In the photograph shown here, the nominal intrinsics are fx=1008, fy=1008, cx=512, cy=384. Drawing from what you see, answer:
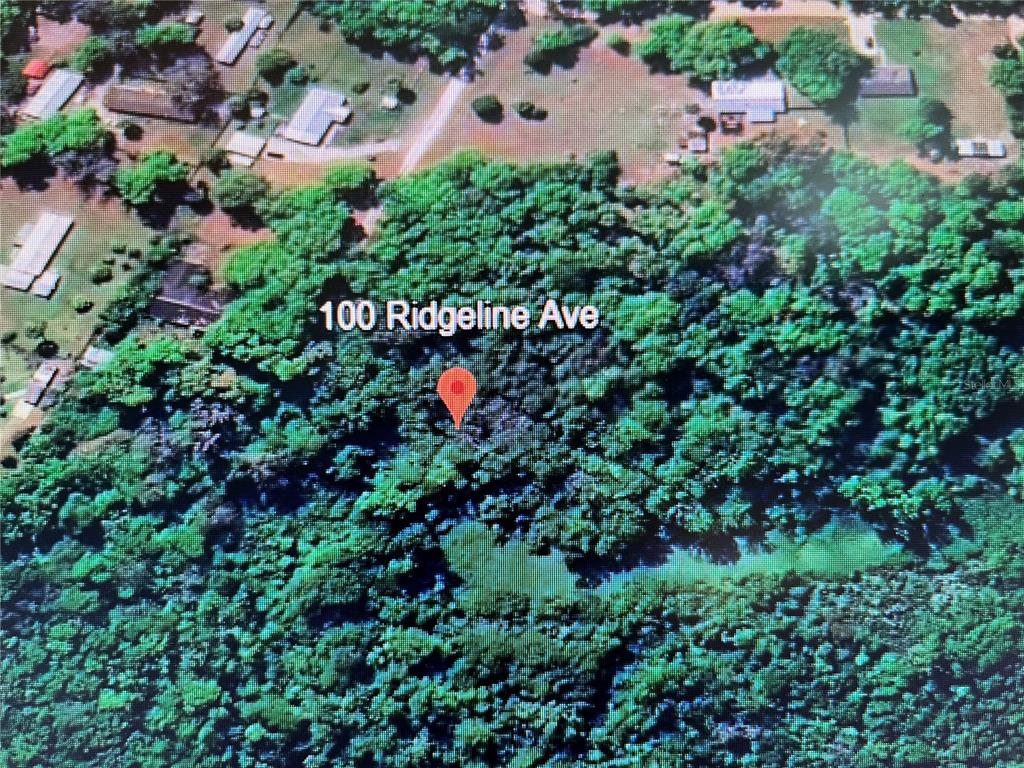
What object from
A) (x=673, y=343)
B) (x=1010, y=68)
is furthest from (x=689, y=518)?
(x=1010, y=68)

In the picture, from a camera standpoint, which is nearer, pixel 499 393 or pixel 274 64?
pixel 499 393

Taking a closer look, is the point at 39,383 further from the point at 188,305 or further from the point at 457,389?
the point at 457,389

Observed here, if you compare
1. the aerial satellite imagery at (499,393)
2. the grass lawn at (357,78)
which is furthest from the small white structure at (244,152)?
the grass lawn at (357,78)

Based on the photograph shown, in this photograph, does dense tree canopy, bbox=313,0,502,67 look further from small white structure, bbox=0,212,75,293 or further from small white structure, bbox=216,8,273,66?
small white structure, bbox=0,212,75,293

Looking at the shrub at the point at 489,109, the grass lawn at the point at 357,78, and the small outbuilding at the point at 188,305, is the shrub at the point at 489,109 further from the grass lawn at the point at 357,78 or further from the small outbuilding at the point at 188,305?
the small outbuilding at the point at 188,305

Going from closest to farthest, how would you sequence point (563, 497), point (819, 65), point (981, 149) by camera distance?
point (563, 497)
point (981, 149)
point (819, 65)


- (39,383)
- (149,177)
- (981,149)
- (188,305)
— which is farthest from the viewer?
(981,149)

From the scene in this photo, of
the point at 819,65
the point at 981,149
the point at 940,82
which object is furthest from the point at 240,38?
the point at 981,149
